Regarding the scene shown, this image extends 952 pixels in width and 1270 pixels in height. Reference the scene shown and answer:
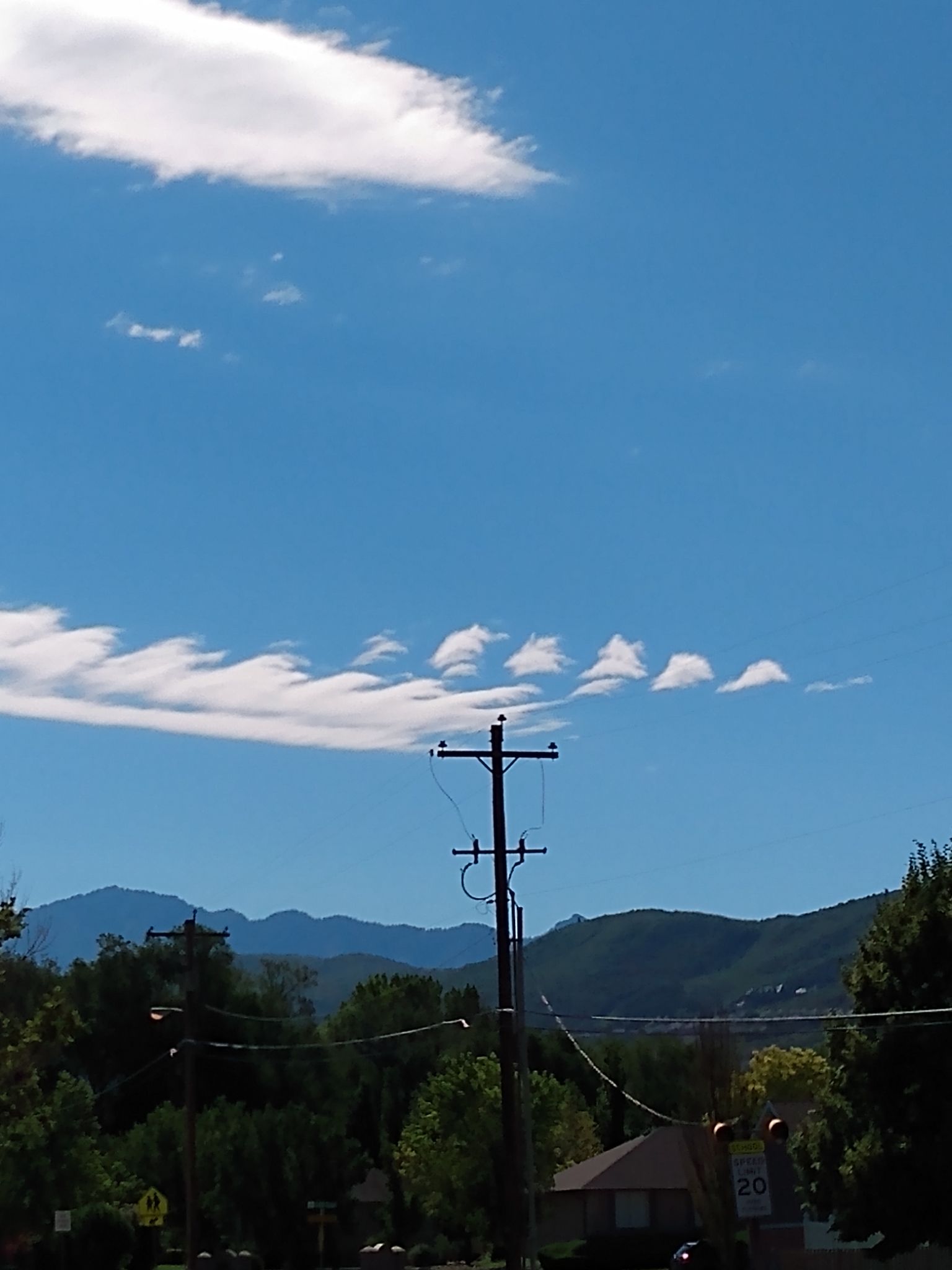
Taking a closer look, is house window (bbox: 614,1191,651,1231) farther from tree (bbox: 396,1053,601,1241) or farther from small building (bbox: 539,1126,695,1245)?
tree (bbox: 396,1053,601,1241)

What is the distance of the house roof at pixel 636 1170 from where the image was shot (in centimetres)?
7875

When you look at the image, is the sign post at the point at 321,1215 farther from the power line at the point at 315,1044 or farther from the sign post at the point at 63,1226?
the power line at the point at 315,1044

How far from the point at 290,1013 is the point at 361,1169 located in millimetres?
28368

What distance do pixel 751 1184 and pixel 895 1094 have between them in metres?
17.9

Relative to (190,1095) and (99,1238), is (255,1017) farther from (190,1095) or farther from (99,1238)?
(190,1095)

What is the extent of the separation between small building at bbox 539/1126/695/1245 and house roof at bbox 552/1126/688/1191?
2 cm

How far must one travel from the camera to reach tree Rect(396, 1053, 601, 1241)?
70375mm

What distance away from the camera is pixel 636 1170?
262 feet

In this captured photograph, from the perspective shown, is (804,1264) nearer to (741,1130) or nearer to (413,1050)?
(741,1130)

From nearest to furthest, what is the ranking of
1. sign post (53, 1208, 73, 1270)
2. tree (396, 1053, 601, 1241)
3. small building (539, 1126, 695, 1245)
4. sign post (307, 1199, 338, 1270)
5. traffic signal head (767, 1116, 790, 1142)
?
traffic signal head (767, 1116, 790, 1142)
sign post (53, 1208, 73, 1270)
sign post (307, 1199, 338, 1270)
tree (396, 1053, 601, 1241)
small building (539, 1126, 695, 1245)

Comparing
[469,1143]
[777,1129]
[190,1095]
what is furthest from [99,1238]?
[777,1129]

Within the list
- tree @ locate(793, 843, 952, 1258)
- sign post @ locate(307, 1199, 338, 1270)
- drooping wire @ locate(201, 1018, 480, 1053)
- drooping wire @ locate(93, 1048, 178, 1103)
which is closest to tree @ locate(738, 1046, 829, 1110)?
drooping wire @ locate(201, 1018, 480, 1053)

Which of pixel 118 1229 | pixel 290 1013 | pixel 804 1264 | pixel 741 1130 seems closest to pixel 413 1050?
pixel 290 1013

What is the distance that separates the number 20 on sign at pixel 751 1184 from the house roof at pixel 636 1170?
52975mm
